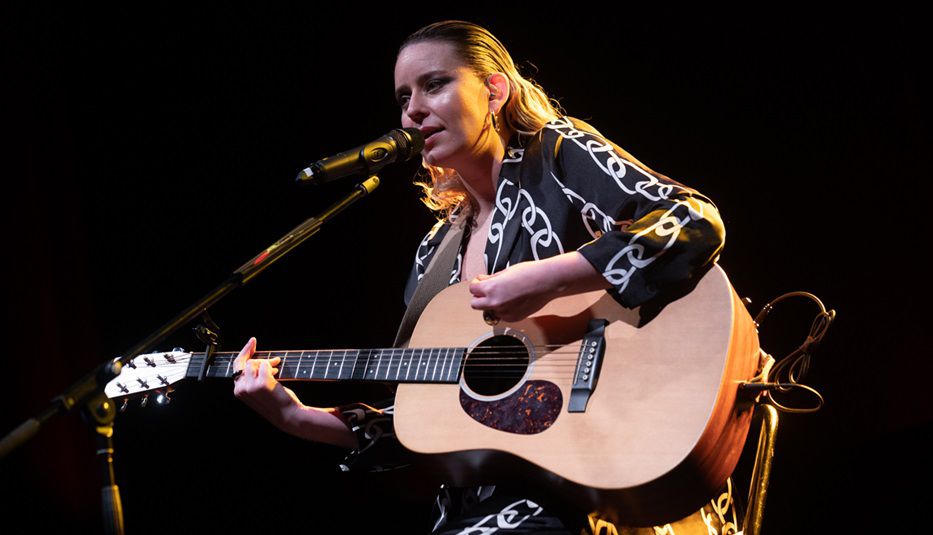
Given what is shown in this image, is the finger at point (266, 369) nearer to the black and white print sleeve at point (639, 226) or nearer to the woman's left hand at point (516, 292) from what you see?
the woman's left hand at point (516, 292)

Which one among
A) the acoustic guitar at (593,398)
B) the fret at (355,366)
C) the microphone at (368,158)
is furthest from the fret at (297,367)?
the microphone at (368,158)

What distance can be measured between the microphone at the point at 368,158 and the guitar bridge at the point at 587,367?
738mm

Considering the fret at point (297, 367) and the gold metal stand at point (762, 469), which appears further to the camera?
the fret at point (297, 367)

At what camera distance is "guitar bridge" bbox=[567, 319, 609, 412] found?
6.05 ft

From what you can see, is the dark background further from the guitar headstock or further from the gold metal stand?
the guitar headstock

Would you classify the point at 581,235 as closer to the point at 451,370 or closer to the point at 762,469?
the point at 451,370

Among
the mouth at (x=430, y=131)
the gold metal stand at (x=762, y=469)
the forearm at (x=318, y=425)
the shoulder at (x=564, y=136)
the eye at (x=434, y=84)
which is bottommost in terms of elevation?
the gold metal stand at (x=762, y=469)

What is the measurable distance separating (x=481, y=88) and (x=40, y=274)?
2295 mm

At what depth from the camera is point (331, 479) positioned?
339cm

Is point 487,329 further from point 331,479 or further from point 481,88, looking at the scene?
point 331,479

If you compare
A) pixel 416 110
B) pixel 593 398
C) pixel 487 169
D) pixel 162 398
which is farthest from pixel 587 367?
pixel 162 398

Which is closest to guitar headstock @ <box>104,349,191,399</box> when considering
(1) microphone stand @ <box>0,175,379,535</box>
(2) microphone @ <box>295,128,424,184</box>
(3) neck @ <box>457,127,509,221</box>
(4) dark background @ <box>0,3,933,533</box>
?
(4) dark background @ <box>0,3,933,533</box>

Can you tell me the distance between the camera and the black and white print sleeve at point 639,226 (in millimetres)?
1847

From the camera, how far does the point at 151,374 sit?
2646 mm
